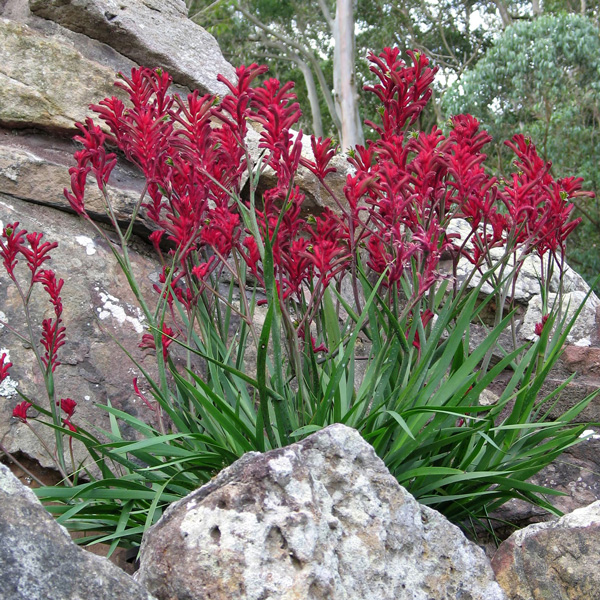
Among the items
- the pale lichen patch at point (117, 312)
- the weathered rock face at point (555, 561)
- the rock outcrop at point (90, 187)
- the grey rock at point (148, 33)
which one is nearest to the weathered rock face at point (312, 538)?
the weathered rock face at point (555, 561)

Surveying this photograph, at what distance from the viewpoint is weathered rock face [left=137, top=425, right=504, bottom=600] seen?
1.52 metres

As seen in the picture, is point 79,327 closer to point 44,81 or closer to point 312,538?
point 44,81

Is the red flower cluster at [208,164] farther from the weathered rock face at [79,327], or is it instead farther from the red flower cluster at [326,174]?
the weathered rock face at [79,327]

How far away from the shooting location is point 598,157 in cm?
1117

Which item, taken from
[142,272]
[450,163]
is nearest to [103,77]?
[142,272]

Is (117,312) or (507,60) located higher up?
(507,60)

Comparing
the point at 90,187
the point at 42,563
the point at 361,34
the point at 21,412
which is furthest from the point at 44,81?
the point at 361,34

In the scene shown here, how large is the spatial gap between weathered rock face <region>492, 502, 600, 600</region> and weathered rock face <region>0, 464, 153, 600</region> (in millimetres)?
988

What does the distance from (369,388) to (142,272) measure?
1.64 m

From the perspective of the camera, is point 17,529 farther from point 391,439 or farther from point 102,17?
point 102,17

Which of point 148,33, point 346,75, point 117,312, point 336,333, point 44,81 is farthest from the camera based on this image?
point 346,75

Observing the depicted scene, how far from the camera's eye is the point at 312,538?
156 cm

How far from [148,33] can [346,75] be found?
26.1 feet

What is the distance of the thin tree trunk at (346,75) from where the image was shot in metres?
11.9
